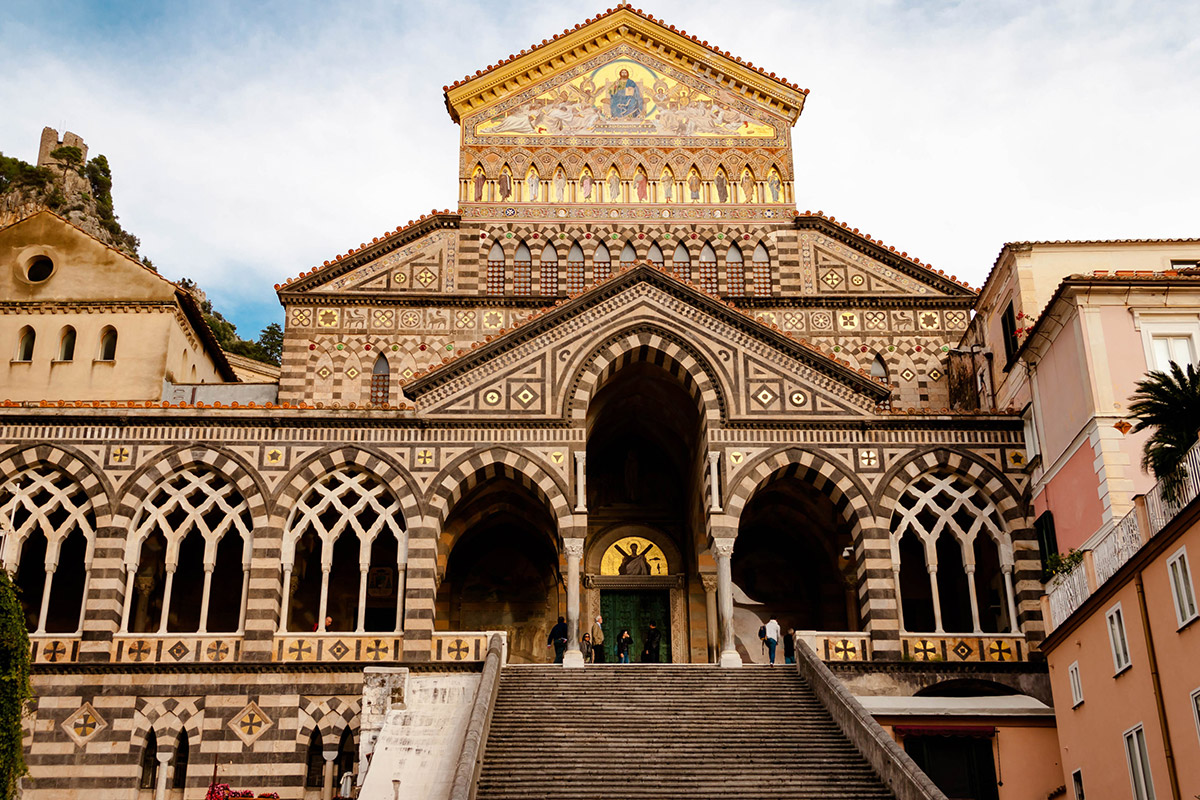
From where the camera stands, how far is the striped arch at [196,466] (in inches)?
1172

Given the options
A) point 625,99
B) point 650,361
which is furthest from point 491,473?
point 625,99

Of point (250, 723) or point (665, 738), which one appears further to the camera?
point (250, 723)

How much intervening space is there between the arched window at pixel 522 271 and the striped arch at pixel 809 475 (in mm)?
10910

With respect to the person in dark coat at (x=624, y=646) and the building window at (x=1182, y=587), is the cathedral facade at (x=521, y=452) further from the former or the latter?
the building window at (x=1182, y=587)

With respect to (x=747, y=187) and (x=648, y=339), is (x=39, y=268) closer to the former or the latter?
(x=648, y=339)

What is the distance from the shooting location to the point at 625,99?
1601 inches

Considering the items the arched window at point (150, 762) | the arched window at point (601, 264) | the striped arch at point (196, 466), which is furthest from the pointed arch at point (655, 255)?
the arched window at point (150, 762)

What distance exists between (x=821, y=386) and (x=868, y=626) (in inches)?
244

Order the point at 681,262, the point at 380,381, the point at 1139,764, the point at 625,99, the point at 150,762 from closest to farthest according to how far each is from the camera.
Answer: the point at 1139,764
the point at 150,762
the point at 380,381
the point at 681,262
the point at 625,99

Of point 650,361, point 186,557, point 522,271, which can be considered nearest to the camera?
point 650,361

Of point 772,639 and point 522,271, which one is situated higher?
point 522,271

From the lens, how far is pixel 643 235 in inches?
1533

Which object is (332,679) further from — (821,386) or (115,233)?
(115,233)

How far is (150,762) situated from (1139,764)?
67.0 feet
